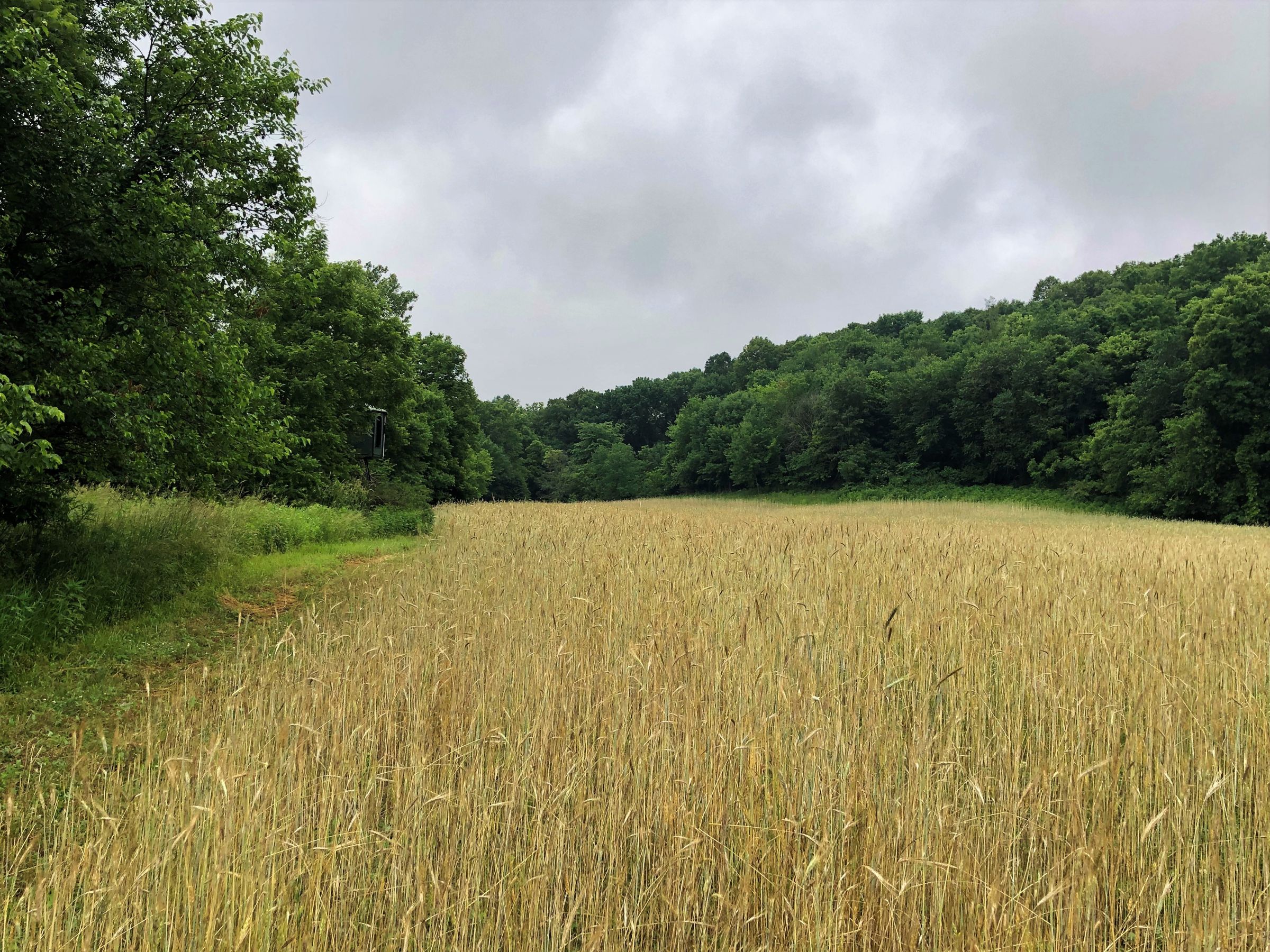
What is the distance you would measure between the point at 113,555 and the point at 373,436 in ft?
48.9

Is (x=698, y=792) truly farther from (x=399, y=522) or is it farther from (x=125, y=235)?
(x=399, y=522)

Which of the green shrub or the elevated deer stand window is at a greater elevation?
the elevated deer stand window

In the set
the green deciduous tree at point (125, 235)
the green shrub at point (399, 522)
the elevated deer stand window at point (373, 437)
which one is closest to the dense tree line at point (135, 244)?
the green deciduous tree at point (125, 235)

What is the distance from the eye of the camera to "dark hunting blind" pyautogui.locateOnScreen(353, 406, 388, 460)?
21.9 metres

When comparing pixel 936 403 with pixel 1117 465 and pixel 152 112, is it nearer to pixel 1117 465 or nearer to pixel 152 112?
pixel 1117 465

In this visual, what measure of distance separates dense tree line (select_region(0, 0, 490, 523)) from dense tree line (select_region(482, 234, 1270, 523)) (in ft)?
121

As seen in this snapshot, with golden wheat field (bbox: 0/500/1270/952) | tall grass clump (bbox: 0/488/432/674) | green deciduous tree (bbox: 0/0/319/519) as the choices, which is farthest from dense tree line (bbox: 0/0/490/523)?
golden wheat field (bbox: 0/500/1270/952)

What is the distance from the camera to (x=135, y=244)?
6.71 metres

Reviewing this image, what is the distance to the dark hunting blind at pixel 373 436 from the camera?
71.9 feet

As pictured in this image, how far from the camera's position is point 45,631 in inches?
234

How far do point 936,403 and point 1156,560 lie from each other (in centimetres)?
4712

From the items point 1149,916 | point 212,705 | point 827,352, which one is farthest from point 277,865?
point 827,352

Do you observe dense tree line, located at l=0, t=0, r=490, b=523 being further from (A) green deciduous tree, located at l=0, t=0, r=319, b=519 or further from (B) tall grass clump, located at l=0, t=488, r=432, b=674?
(B) tall grass clump, located at l=0, t=488, r=432, b=674

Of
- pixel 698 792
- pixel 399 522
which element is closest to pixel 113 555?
pixel 698 792
